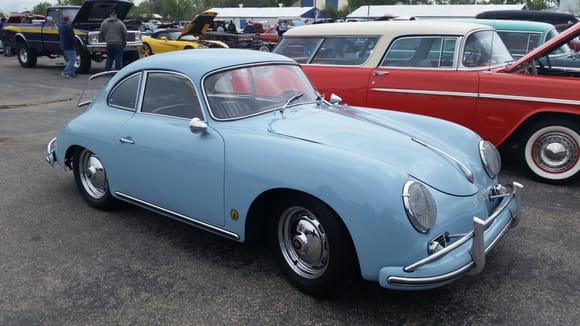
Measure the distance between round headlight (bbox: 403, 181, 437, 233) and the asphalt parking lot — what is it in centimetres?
61

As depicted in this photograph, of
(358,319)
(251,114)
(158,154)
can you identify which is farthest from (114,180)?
(358,319)

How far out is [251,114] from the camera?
3.46 m

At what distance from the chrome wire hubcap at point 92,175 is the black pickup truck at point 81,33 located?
10263 millimetres

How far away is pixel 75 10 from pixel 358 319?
47.2 feet

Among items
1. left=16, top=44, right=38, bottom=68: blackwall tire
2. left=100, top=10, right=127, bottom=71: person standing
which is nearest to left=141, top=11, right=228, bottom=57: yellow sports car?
left=100, top=10, right=127, bottom=71: person standing

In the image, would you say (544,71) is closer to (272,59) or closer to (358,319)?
(272,59)

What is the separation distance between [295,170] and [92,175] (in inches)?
95.1

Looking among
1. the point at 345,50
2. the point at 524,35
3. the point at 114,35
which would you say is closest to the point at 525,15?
the point at 524,35

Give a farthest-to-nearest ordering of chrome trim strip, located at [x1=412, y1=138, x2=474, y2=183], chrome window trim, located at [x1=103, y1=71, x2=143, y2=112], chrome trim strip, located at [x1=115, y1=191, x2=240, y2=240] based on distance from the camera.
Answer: chrome window trim, located at [x1=103, y1=71, x2=143, y2=112] < chrome trim strip, located at [x1=115, y1=191, x2=240, y2=240] < chrome trim strip, located at [x1=412, y1=138, x2=474, y2=183]

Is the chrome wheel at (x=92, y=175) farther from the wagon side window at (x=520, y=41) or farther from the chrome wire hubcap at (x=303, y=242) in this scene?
the wagon side window at (x=520, y=41)

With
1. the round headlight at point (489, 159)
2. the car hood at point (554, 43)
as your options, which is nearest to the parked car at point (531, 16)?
the car hood at point (554, 43)

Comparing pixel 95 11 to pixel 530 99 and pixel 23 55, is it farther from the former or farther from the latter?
pixel 530 99

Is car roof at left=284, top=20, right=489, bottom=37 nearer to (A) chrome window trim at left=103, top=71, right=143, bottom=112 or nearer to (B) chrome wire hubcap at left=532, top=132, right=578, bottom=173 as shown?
(B) chrome wire hubcap at left=532, top=132, right=578, bottom=173

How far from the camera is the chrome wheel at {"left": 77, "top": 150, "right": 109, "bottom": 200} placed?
168 inches
